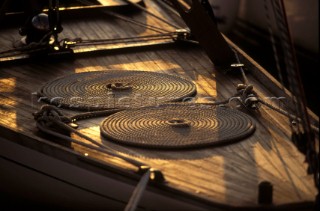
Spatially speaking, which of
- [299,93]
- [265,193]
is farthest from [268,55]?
[265,193]

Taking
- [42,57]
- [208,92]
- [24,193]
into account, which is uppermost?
[42,57]

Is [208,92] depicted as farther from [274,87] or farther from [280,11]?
[280,11]

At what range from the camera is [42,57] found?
27.4ft

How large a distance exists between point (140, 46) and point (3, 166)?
2.56m

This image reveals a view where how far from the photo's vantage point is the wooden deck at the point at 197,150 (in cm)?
552

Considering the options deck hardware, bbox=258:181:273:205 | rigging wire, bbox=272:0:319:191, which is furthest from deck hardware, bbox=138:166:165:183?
rigging wire, bbox=272:0:319:191

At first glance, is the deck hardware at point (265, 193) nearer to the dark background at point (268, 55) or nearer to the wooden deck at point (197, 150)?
the wooden deck at point (197, 150)

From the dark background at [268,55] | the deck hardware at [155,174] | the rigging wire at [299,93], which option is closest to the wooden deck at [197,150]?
the deck hardware at [155,174]

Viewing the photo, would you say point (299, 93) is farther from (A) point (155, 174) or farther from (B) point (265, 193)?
(A) point (155, 174)

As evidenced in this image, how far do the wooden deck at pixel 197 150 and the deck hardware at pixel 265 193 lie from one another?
0.06m

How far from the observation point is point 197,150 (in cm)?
607

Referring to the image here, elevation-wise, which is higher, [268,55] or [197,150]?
[268,55]

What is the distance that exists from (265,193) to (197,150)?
3.17 feet

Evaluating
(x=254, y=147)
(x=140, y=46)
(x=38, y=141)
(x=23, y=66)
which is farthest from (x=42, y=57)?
(x=254, y=147)
